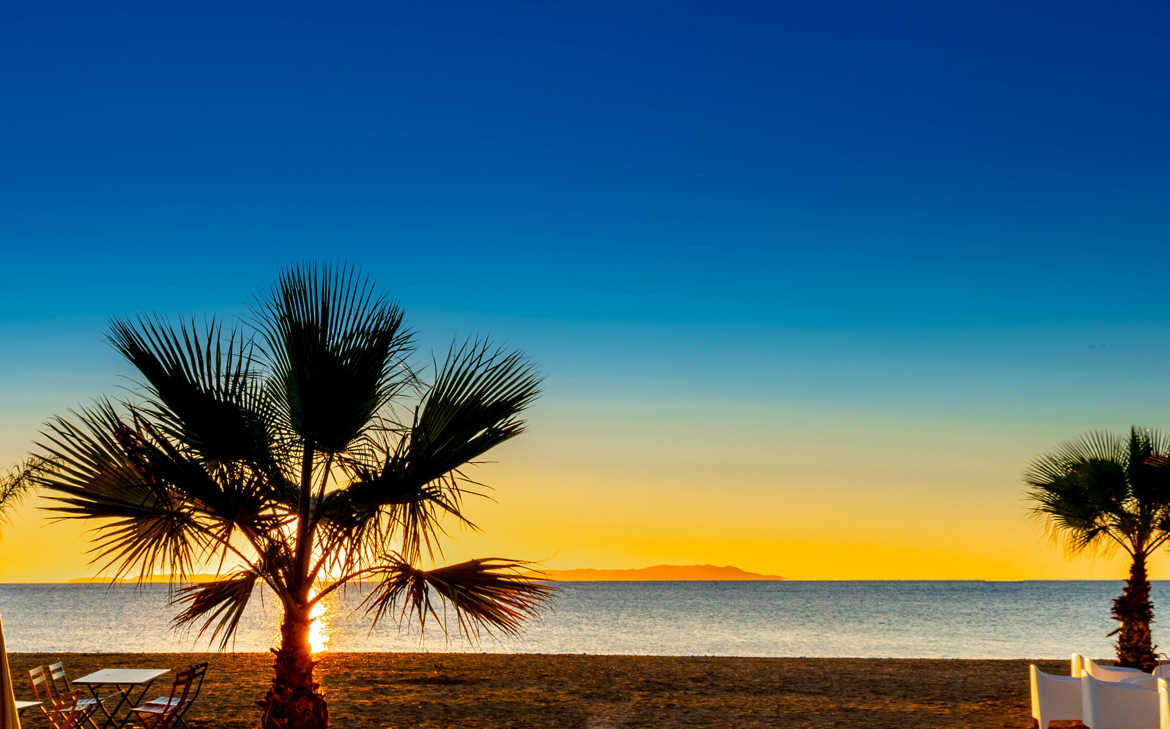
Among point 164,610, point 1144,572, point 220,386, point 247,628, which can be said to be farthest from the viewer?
point 164,610

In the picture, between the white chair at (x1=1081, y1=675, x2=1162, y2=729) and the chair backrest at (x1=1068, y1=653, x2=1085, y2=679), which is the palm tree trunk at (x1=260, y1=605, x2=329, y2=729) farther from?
the chair backrest at (x1=1068, y1=653, x2=1085, y2=679)

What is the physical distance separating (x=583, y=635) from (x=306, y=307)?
34905 millimetres

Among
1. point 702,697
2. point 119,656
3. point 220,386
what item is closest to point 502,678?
point 702,697

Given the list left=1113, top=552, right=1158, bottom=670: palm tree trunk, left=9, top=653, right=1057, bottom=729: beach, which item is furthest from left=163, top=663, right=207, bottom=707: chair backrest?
left=1113, top=552, right=1158, bottom=670: palm tree trunk

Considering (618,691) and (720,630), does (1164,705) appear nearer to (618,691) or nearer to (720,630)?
(618,691)

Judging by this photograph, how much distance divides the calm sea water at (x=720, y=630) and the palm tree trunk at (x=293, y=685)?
16403 millimetres

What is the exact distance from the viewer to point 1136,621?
15039 millimetres

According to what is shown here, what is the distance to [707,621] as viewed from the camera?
50719 millimetres

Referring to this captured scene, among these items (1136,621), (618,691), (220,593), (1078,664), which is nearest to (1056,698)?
(1078,664)

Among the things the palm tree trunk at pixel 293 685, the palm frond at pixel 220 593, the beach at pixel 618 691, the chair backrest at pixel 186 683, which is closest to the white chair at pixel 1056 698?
the beach at pixel 618 691

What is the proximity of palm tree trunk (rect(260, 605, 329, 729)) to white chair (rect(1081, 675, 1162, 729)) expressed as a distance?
21.5ft

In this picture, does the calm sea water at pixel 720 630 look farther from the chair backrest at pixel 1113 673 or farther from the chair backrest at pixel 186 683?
the chair backrest at pixel 1113 673

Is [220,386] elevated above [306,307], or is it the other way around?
[306,307]

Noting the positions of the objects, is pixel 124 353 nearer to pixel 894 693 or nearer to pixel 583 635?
pixel 894 693
